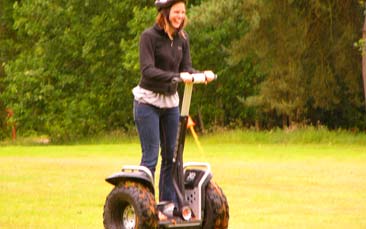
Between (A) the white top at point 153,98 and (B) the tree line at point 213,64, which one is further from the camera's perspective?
(B) the tree line at point 213,64

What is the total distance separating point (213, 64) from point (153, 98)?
37.1m

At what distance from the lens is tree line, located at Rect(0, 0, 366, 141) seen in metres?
39.7

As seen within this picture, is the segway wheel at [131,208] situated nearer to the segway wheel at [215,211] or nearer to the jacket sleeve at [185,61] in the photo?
the segway wheel at [215,211]

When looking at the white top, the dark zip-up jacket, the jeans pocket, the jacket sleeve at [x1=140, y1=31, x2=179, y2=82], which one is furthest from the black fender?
the jacket sleeve at [x1=140, y1=31, x2=179, y2=82]

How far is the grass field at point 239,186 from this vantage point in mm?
12398

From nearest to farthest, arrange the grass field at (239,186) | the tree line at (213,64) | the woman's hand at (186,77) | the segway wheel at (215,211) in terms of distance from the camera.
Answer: the woman's hand at (186,77) → the segway wheel at (215,211) → the grass field at (239,186) → the tree line at (213,64)

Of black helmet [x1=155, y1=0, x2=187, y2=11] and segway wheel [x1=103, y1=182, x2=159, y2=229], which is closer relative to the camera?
segway wheel [x1=103, y1=182, x2=159, y2=229]

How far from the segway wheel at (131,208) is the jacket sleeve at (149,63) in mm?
912

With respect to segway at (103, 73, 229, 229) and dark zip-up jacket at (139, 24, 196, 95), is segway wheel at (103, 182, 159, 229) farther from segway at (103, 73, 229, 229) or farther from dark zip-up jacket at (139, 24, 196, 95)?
dark zip-up jacket at (139, 24, 196, 95)

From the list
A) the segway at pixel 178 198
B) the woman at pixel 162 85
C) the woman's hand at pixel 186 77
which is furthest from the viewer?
the woman at pixel 162 85

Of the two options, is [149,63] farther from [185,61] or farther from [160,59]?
[185,61]

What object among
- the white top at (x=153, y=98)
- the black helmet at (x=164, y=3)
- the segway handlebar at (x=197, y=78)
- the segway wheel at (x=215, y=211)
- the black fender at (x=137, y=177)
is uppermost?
the black helmet at (x=164, y=3)

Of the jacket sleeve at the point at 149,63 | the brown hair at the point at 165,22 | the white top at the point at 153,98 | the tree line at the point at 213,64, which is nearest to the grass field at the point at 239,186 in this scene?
the white top at the point at 153,98

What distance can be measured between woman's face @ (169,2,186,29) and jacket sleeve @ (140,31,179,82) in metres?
0.23
